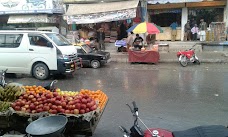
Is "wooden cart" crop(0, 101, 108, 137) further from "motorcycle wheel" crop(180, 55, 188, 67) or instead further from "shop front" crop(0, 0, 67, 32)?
"shop front" crop(0, 0, 67, 32)

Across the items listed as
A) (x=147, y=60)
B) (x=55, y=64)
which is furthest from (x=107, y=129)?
(x=147, y=60)

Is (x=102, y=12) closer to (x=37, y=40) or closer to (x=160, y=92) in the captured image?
(x=37, y=40)

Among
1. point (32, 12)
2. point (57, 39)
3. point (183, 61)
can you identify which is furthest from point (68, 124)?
point (32, 12)

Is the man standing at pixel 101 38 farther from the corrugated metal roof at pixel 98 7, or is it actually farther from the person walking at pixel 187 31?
the person walking at pixel 187 31

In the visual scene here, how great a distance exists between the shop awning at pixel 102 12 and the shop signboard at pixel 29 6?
137 cm

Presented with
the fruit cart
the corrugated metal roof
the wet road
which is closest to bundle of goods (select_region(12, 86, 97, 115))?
the fruit cart

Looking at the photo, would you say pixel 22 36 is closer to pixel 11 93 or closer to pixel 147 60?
pixel 11 93

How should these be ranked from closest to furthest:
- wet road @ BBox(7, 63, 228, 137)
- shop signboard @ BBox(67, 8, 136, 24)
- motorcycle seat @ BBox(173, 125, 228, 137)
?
1. motorcycle seat @ BBox(173, 125, 228, 137)
2. wet road @ BBox(7, 63, 228, 137)
3. shop signboard @ BBox(67, 8, 136, 24)

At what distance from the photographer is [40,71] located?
10102 mm

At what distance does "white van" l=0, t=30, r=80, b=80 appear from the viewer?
32.1 ft

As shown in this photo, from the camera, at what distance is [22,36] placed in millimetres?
9828

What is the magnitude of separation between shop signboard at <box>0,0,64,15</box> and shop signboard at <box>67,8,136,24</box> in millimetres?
1867

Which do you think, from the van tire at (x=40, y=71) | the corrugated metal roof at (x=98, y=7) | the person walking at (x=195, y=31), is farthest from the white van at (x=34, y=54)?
the person walking at (x=195, y=31)

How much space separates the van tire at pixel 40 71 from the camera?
32.9 feet
